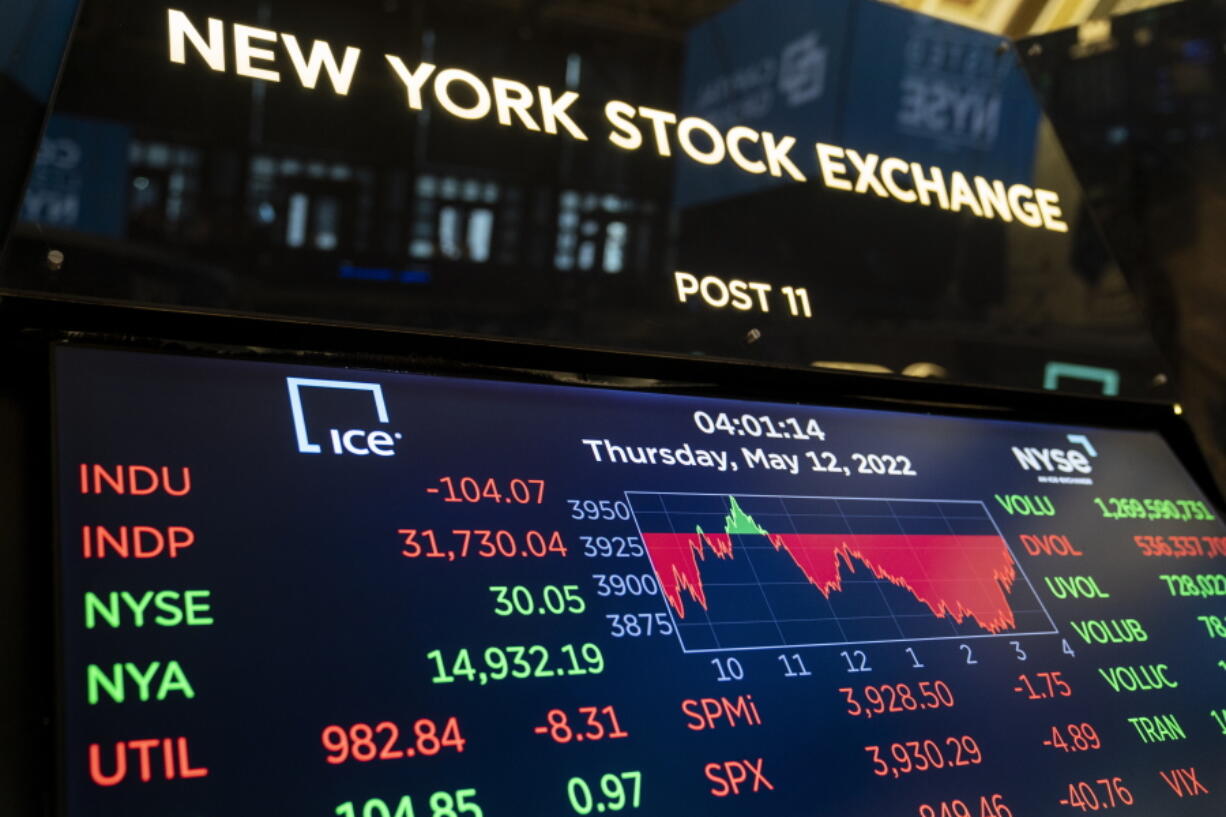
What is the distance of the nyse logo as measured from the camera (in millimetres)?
1579

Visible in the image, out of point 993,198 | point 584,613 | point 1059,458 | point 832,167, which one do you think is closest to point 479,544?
point 584,613

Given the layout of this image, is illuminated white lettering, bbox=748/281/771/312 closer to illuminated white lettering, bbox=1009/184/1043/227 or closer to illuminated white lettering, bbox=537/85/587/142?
illuminated white lettering, bbox=537/85/587/142

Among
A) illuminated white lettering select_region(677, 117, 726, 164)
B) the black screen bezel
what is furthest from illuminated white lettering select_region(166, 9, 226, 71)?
illuminated white lettering select_region(677, 117, 726, 164)

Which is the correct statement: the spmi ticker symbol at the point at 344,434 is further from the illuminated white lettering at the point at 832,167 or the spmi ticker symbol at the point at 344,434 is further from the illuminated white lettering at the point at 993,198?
the illuminated white lettering at the point at 993,198

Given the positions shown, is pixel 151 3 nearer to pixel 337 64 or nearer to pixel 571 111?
pixel 337 64

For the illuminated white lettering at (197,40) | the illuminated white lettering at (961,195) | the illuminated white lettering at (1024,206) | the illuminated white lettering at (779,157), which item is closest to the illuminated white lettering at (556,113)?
the illuminated white lettering at (779,157)

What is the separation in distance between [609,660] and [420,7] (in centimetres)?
81

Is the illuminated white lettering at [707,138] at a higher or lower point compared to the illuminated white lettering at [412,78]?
lower

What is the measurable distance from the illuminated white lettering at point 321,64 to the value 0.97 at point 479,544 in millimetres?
534

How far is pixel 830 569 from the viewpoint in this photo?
1.30 meters

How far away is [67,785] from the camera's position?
0.85 metres

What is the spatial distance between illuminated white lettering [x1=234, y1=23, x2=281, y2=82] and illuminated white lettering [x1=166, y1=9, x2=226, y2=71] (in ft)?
0.05

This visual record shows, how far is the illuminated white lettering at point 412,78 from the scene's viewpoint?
1.31 meters

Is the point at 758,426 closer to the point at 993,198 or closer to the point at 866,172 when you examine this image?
the point at 866,172
